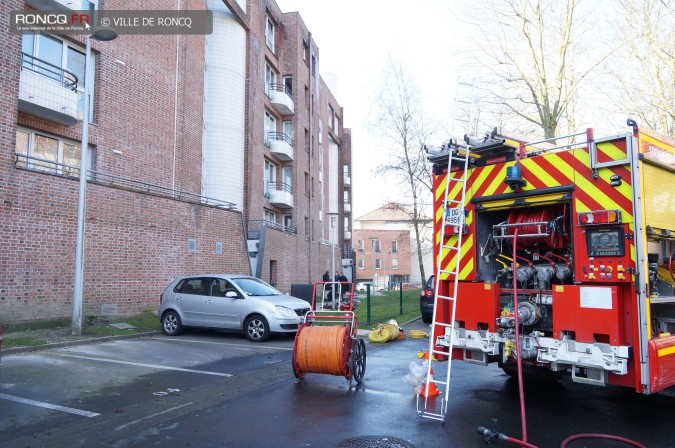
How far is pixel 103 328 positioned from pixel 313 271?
23.3 meters

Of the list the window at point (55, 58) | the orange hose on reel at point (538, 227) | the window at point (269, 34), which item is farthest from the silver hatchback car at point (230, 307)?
the window at point (269, 34)

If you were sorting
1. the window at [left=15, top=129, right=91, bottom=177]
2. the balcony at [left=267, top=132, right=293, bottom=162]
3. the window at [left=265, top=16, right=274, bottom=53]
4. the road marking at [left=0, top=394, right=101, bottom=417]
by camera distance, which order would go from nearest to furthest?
the road marking at [left=0, top=394, right=101, bottom=417] → the window at [left=15, top=129, right=91, bottom=177] → the balcony at [left=267, top=132, right=293, bottom=162] → the window at [left=265, top=16, right=274, bottom=53]

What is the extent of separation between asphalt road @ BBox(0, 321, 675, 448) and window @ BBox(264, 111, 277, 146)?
22.7 meters

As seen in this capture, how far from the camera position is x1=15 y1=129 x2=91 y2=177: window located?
14.6 m

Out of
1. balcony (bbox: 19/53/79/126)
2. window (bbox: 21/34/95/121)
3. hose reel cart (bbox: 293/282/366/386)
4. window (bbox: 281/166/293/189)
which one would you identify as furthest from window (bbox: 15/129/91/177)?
window (bbox: 281/166/293/189)

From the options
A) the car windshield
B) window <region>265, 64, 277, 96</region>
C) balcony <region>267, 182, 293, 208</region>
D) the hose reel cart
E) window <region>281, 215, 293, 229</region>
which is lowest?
the hose reel cart

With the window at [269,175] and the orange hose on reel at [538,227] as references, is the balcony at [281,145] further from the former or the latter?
the orange hose on reel at [538,227]

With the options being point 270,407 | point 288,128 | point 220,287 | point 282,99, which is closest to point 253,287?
point 220,287

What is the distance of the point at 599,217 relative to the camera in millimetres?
5164

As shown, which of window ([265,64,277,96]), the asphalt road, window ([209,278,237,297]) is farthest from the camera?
window ([265,64,277,96])

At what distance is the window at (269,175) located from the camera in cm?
3085

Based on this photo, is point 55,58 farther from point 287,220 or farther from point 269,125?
point 287,220

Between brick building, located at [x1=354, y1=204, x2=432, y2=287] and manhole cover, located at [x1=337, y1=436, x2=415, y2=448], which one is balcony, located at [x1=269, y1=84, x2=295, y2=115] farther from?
brick building, located at [x1=354, y1=204, x2=432, y2=287]

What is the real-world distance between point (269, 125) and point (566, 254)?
2741cm
